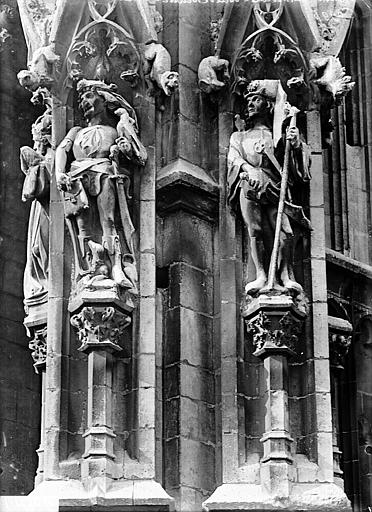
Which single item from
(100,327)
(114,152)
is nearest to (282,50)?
(114,152)

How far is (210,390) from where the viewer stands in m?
20.3

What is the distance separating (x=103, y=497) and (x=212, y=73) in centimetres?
423

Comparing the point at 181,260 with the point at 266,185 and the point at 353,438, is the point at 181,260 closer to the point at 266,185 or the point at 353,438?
the point at 266,185

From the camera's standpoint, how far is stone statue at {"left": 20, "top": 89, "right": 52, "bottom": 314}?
68.5ft

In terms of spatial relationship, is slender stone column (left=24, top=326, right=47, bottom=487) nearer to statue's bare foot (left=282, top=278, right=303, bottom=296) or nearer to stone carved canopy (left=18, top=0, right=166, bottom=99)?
stone carved canopy (left=18, top=0, right=166, bottom=99)

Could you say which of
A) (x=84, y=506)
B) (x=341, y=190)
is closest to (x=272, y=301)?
(x=84, y=506)

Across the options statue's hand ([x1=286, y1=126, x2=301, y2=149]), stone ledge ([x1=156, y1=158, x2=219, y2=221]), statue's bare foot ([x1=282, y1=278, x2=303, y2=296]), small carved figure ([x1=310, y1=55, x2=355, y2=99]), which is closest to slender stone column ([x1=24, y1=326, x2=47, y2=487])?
stone ledge ([x1=156, y1=158, x2=219, y2=221])

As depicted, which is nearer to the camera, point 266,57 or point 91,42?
point 91,42

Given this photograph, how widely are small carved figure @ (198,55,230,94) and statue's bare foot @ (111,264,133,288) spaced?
6.78ft

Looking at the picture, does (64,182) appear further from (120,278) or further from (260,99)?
(260,99)

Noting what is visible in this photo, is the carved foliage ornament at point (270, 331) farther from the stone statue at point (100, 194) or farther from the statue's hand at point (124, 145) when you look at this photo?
the statue's hand at point (124, 145)

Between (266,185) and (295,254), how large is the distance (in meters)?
0.72

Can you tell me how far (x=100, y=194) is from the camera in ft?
66.6

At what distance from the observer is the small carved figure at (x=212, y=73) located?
69.1 ft
